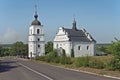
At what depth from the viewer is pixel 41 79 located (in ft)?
64.2

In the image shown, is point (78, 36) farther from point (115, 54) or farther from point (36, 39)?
point (115, 54)

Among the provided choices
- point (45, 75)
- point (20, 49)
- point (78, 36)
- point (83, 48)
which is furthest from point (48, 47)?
point (45, 75)

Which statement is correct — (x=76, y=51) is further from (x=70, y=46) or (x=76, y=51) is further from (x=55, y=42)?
(x=55, y=42)

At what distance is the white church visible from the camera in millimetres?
84600

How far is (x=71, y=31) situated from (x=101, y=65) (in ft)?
198

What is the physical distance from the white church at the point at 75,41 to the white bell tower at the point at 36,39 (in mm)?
11464

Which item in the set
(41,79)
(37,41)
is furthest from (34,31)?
(41,79)

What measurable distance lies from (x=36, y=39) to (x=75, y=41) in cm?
2022

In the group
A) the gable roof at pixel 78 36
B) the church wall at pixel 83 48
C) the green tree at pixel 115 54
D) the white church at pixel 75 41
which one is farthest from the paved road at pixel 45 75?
the gable roof at pixel 78 36

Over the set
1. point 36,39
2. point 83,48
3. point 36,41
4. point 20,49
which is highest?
point 36,39

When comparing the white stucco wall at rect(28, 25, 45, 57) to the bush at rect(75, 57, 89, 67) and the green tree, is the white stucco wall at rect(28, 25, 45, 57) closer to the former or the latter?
the bush at rect(75, 57, 89, 67)

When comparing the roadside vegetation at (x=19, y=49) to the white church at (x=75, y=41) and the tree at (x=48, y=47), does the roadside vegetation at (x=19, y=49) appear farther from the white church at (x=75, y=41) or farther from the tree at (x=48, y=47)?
the white church at (x=75, y=41)

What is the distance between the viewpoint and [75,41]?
85.6 meters

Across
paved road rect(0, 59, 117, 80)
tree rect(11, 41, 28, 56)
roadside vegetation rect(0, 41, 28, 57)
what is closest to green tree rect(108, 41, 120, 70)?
paved road rect(0, 59, 117, 80)
